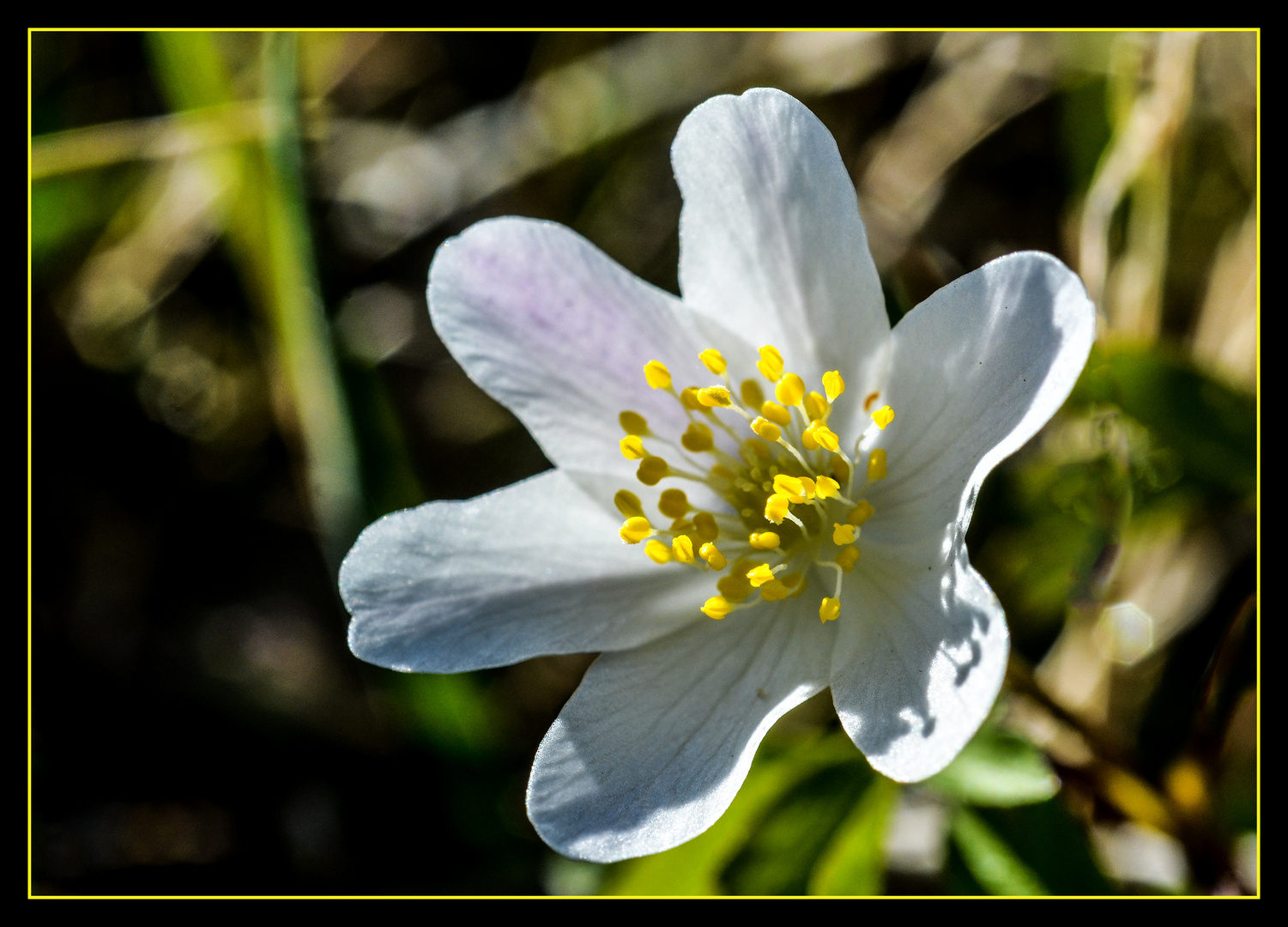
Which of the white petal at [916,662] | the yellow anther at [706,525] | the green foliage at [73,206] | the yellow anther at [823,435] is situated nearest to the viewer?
the white petal at [916,662]

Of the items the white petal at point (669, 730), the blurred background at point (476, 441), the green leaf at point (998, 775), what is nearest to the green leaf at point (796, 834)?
the blurred background at point (476, 441)

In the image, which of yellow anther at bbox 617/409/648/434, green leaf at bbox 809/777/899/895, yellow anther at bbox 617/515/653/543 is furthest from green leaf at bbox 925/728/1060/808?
yellow anther at bbox 617/409/648/434

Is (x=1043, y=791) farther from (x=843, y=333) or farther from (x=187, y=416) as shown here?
(x=187, y=416)

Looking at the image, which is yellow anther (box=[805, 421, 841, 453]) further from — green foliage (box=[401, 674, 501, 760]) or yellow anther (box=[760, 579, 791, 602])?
green foliage (box=[401, 674, 501, 760])

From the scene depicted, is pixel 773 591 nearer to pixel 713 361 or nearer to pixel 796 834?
pixel 713 361

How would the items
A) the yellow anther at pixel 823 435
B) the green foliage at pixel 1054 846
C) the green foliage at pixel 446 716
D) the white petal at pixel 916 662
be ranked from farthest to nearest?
the green foliage at pixel 446 716, the green foliage at pixel 1054 846, the yellow anther at pixel 823 435, the white petal at pixel 916 662

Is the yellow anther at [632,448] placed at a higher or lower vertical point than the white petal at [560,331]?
lower

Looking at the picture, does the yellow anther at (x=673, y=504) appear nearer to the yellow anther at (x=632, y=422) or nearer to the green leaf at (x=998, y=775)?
the yellow anther at (x=632, y=422)

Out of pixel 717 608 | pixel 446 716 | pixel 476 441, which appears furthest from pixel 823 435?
pixel 476 441
